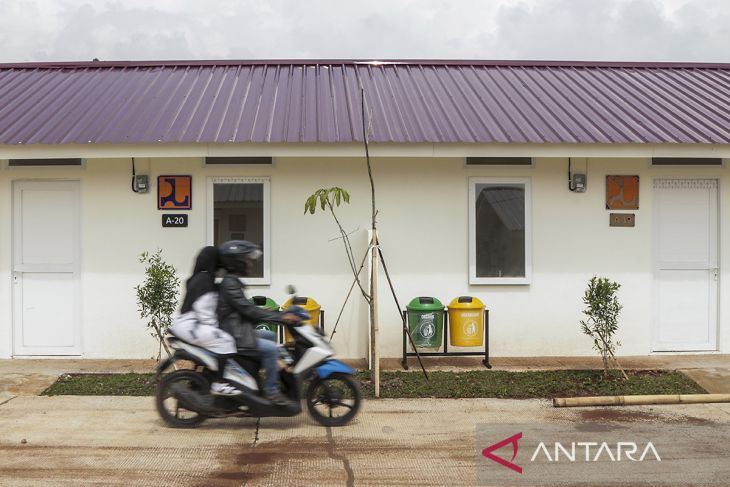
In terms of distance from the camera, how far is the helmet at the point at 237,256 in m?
5.91

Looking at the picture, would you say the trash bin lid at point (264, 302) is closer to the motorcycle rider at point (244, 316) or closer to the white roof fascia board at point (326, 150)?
the white roof fascia board at point (326, 150)

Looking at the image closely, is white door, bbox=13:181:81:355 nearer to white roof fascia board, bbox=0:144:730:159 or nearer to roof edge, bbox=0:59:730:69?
white roof fascia board, bbox=0:144:730:159

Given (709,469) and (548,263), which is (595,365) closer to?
(548,263)

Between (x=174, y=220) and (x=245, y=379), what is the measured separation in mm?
3717

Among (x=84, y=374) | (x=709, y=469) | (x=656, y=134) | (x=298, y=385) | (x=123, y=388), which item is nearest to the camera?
(x=709, y=469)

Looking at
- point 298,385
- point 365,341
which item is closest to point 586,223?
point 365,341

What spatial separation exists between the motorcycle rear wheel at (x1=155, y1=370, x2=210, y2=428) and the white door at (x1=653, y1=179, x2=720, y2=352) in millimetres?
6171

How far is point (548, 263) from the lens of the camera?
9.20 m

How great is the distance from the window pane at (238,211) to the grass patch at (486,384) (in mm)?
2076

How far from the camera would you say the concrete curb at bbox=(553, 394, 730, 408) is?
6.87 meters

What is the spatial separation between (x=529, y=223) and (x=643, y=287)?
1.72 m

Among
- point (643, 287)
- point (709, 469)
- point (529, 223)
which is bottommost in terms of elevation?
point (709, 469)

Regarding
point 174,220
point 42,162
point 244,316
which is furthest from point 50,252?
point 244,316

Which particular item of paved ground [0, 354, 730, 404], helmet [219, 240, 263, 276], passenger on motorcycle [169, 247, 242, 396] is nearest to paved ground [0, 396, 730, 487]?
passenger on motorcycle [169, 247, 242, 396]
